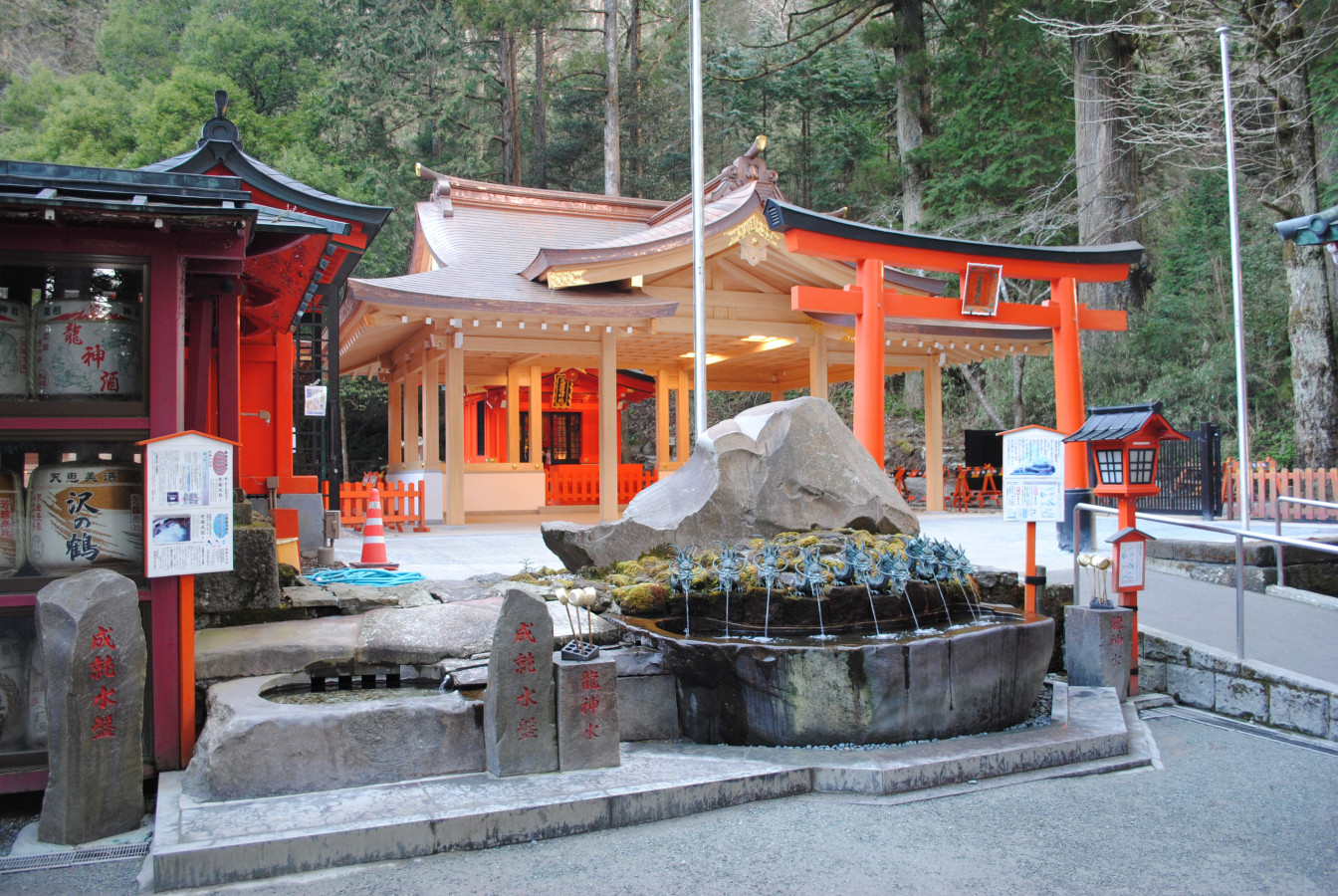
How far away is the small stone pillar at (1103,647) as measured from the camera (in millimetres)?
6312

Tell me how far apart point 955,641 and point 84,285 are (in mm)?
4746

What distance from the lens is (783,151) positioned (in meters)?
33.0

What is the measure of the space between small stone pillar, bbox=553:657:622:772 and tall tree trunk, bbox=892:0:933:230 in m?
24.6

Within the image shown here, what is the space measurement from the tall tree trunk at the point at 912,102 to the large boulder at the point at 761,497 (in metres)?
21.1

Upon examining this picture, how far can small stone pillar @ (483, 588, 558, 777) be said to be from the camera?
13.8 feet

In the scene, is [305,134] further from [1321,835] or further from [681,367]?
[1321,835]

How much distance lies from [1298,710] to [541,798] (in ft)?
15.8

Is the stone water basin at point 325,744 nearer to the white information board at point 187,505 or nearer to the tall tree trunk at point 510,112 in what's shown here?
the white information board at point 187,505

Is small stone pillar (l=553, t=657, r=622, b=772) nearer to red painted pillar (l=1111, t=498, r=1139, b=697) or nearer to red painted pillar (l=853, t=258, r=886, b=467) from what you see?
red painted pillar (l=1111, t=498, r=1139, b=697)

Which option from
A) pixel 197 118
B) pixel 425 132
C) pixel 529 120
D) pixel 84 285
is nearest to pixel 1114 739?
pixel 84 285

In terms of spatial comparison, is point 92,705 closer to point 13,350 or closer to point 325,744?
point 325,744

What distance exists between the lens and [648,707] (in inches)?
198

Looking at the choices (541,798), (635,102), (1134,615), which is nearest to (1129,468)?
(1134,615)

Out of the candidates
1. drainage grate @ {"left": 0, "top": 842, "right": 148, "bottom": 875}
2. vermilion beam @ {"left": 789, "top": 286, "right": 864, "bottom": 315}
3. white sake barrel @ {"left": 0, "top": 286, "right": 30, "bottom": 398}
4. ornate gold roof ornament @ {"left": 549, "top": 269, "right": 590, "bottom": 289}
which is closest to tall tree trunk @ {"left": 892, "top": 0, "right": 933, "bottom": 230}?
vermilion beam @ {"left": 789, "top": 286, "right": 864, "bottom": 315}
